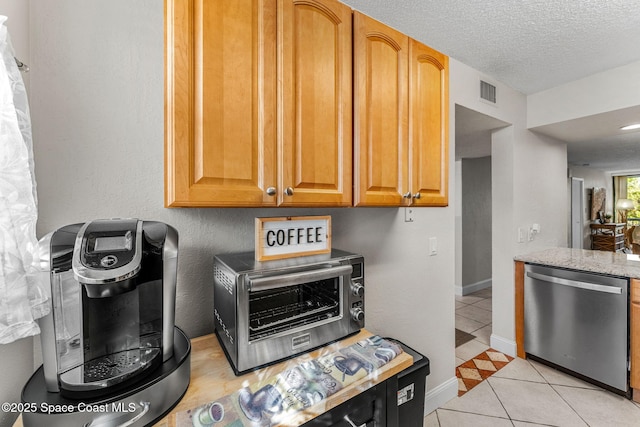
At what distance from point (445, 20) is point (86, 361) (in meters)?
2.17

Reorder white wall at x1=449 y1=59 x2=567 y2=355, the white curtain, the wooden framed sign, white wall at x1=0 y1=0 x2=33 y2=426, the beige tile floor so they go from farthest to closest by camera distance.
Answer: white wall at x1=449 y1=59 x2=567 y2=355
the beige tile floor
the wooden framed sign
white wall at x1=0 y1=0 x2=33 y2=426
the white curtain

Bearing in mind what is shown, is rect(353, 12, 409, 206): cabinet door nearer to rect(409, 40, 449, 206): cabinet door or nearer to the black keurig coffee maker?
rect(409, 40, 449, 206): cabinet door

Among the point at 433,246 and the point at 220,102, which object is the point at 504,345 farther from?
the point at 220,102

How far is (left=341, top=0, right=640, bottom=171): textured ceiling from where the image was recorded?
1.45m

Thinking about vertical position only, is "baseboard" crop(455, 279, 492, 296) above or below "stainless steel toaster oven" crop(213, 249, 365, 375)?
below

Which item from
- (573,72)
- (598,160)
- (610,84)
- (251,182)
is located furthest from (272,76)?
(598,160)

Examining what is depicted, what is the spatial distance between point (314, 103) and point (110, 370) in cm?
103

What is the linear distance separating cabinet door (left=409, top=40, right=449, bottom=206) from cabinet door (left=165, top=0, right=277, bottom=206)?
74 cm

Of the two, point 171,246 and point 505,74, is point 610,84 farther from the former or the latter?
point 171,246

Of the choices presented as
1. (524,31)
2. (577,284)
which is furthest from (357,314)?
(577,284)

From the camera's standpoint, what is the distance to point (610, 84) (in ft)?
7.06

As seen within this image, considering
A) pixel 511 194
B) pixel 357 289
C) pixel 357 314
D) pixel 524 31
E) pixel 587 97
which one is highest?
pixel 524 31

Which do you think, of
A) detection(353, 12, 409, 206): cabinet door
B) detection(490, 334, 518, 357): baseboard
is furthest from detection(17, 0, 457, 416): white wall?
detection(490, 334, 518, 357): baseboard

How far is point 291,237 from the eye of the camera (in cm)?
113
